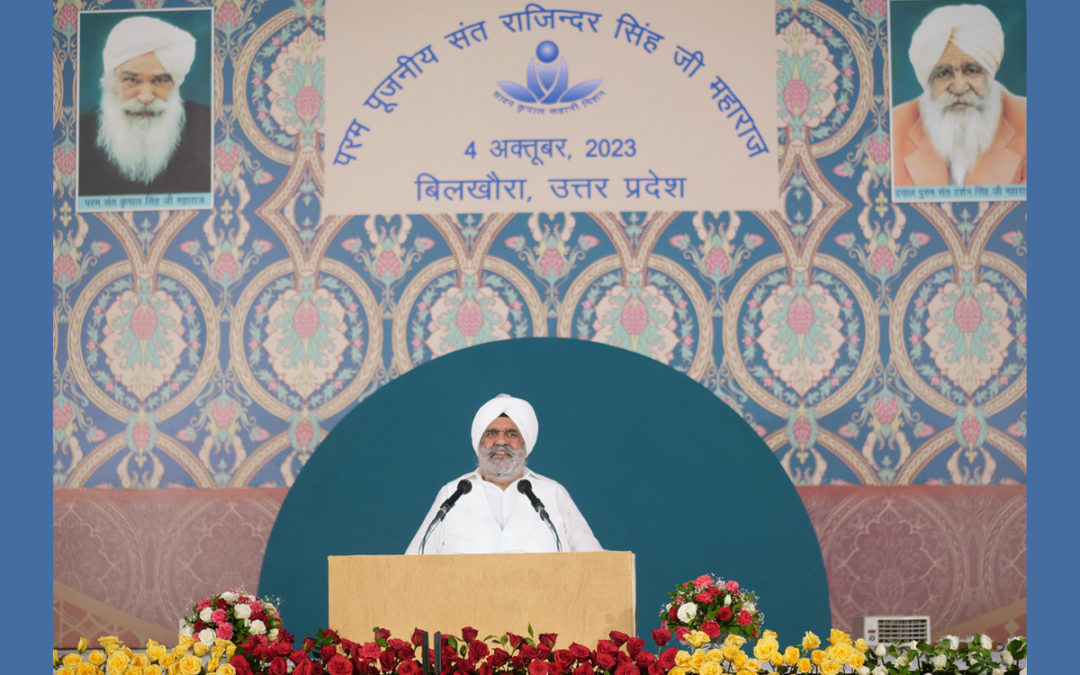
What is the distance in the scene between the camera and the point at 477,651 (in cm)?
310

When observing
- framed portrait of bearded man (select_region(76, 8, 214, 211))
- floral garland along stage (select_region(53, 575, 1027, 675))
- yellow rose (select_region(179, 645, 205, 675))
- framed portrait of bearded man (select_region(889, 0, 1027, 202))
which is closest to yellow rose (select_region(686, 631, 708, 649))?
floral garland along stage (select_region(53, 575, 1027, 675))

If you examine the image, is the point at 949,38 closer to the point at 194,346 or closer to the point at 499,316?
the point at 499,316

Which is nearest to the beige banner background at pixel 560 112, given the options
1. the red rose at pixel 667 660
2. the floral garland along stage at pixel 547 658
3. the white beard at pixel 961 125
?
the white beard at pixel 961 125

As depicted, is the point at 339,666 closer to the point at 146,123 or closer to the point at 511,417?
the point at 511,417

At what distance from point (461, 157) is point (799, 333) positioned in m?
1.74

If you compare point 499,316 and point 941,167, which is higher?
point 941,167

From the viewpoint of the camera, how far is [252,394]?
4.99 meters

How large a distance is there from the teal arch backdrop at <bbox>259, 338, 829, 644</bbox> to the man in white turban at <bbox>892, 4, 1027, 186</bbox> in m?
1.50

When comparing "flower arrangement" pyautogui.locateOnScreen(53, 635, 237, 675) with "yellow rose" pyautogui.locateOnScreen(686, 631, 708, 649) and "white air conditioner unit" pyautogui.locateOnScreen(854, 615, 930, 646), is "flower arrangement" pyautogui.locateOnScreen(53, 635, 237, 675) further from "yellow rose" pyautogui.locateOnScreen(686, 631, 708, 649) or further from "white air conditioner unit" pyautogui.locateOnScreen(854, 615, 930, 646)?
"white air conditioner unit" pyautogui.locateOnScreen(854, 615, 930, 646)

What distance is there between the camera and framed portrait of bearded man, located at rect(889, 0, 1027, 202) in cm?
496

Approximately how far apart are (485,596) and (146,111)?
3.00 metres

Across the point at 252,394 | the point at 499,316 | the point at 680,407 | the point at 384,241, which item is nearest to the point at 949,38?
the point at 680,407

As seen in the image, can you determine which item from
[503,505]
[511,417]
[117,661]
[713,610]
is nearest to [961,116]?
[511,417]

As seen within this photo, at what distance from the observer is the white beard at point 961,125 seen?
496cm
